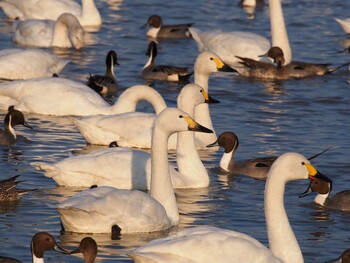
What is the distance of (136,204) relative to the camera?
1206cm

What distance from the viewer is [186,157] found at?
573 inches

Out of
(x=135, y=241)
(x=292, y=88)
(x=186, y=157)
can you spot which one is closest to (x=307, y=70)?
(x=292, y=88)

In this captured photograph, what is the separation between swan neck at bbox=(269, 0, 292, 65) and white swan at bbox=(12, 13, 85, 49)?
11.7 ft

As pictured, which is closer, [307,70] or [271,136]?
[271,136]

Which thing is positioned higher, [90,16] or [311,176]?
Answer: [311,176]

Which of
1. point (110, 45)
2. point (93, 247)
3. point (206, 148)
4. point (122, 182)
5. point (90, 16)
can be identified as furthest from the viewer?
point (90, 16)

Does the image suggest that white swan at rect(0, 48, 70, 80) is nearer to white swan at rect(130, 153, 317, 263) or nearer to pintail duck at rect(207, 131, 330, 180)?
pintail duck at rect(207, 131, 330, 180)

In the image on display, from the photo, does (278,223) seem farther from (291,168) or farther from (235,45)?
(235,45)

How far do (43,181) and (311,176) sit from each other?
173 inches

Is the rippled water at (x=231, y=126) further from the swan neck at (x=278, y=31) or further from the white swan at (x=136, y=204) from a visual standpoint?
the swan neck at (x=278, y=31)

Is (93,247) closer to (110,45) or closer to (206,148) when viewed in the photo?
(206,148)

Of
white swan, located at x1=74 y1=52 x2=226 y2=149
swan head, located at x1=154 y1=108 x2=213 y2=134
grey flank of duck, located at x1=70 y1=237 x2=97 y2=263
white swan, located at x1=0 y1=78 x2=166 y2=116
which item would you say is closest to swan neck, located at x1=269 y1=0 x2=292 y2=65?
white swan, located at x1=0 y1=78 x2=166 y2=116

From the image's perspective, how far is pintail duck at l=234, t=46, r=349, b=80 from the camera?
22484 millimetres

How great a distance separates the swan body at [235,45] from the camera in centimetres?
2320
